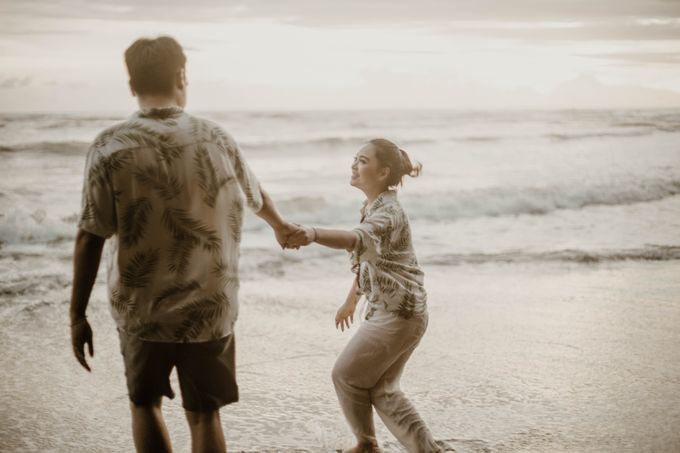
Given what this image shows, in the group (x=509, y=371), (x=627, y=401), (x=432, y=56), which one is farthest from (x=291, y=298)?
(x=432, y=56)

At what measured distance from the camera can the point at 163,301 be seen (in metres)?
2.44

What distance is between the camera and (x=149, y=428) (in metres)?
2.60

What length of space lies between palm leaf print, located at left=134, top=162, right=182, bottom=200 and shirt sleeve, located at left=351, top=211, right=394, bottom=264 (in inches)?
33.2

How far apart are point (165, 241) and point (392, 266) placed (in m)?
1.10

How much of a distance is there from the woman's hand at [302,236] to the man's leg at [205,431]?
0.75 meters

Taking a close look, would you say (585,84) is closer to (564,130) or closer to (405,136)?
(564,130)

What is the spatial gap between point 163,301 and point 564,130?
24.0 meters

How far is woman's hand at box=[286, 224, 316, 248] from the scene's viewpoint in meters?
2.94

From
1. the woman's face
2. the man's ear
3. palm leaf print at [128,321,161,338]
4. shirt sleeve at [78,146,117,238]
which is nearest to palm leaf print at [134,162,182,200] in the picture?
shirt sleeve at [78,146,117,238]

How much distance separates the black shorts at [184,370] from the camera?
251 centimetres

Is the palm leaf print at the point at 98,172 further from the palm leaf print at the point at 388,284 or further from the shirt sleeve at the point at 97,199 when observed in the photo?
the palm leaf print at the point at 388,284

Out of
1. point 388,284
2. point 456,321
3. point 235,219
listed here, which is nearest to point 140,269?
point 235,219

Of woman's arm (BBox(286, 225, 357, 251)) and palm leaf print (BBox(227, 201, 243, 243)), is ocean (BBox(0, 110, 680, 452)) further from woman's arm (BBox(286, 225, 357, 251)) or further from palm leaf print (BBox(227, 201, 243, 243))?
palm leaf print (BBox(227, 201, 243, 243))

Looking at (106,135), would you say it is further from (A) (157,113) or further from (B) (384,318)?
(B) (384,318)
